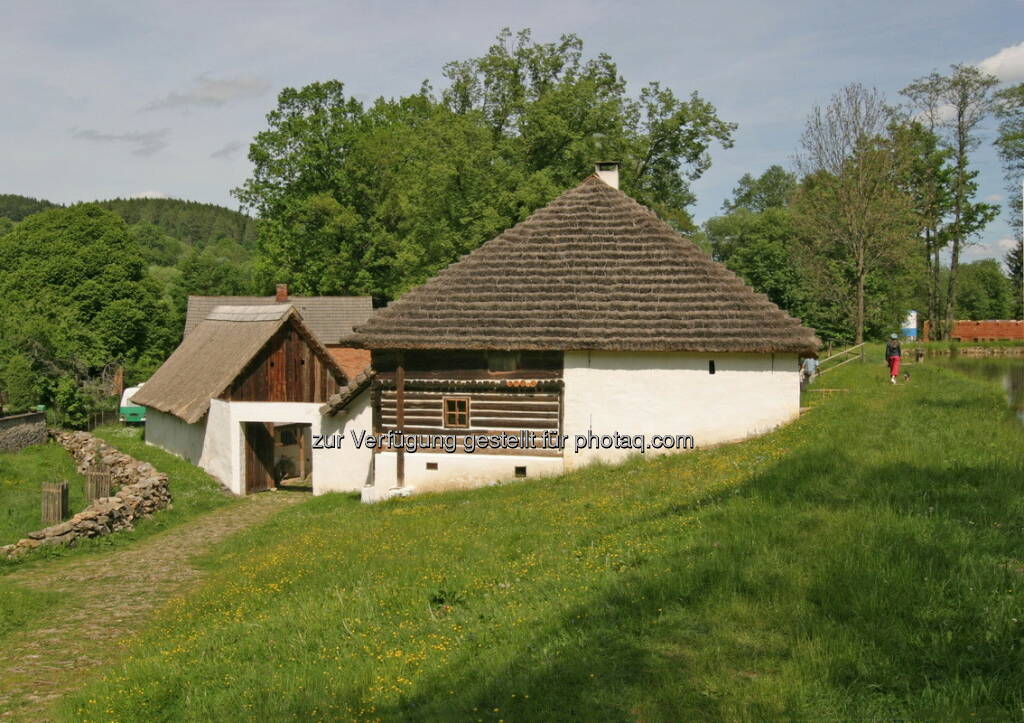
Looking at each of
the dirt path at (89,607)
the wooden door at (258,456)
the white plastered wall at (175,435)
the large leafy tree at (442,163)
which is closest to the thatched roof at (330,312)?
the large leafy tree at (442,163)

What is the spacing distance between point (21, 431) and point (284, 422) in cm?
1141

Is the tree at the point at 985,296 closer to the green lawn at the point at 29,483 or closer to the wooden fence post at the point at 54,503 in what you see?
the green lawn at the point at 29,483

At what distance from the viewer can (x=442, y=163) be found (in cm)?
3381

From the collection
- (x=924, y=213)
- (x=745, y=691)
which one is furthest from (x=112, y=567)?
(x=924, y=213)

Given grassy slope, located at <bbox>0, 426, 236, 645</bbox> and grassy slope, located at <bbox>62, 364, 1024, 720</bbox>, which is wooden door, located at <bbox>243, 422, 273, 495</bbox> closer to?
grassy slope, located at <bbox>0, 426, 236, 645</bbox>

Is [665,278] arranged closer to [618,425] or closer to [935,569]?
[618,425]

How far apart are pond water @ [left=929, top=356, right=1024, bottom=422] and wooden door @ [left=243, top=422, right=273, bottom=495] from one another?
19.6 meters

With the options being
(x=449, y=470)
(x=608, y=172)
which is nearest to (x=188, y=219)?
(x=608, y=172)

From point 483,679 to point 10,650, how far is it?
23.6ft

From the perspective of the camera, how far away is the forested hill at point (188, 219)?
486 ft

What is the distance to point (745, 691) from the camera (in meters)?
5.68

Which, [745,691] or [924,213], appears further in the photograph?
[924,213]

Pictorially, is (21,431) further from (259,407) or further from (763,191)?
(763,191)

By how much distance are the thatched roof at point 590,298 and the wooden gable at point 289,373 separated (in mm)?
6388
